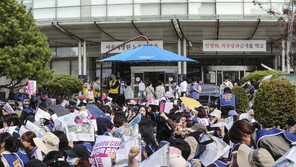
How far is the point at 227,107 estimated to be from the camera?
9.48m

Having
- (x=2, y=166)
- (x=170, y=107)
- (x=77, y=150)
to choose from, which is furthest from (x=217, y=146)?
(x=170, y=107)

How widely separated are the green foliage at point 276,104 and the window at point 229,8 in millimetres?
18092

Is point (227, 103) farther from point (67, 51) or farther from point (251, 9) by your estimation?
point (67, 51)

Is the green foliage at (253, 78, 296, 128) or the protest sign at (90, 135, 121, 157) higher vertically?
the green foliage at (253, 78, 296, 128)

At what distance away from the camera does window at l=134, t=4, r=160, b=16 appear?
75.9 feet

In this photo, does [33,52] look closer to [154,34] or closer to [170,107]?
[170,107]

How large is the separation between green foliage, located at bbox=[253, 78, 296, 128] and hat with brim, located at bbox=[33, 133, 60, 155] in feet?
10.2

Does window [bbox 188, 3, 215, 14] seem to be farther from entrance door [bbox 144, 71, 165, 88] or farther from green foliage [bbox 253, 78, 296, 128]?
green foliage [bbox 253, 78, 296, 128]

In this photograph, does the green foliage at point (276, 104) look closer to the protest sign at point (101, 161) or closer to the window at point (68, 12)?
the protest sign at point (101, 161)

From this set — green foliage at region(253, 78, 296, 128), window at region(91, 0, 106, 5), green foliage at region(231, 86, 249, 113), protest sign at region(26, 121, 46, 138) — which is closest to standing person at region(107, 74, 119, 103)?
green foliage at region(231, 86, 249, 113)

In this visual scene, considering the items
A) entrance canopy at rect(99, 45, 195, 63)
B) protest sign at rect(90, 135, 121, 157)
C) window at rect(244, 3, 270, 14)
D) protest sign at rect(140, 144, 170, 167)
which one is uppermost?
window at rect(244, 3, 270, 14)

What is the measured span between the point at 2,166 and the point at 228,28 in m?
20.4

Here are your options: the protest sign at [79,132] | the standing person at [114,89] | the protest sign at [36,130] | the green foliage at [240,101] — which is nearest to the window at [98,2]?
the standing person at [114,89]

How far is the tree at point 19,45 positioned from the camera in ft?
45.2
